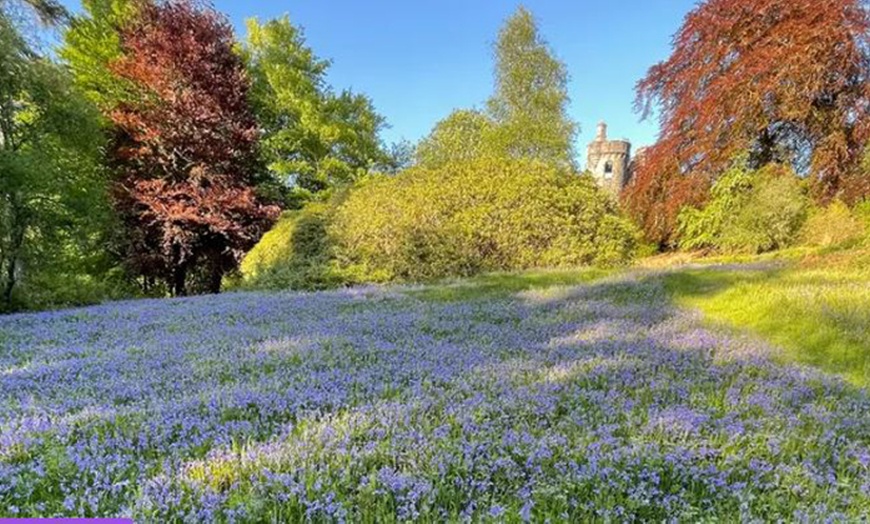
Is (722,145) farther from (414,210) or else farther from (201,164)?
(201,164)

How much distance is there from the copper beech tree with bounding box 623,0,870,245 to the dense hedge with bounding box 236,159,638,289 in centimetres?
472

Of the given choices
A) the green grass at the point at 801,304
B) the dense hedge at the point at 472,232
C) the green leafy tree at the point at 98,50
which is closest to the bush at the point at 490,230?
the dense hedge at the point at 472,232

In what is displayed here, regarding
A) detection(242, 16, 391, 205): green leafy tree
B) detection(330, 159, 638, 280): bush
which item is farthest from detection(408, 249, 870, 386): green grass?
detection(242, 16, 391, 205): green leafy tree

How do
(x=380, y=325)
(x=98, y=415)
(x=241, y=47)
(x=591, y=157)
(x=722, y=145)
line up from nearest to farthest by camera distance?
(x=98, y=415) → (x=380, y=325) → (x=722, y=145) → (x=241, y=47) → (x=591, y=157)

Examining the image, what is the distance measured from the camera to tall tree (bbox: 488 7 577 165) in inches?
909

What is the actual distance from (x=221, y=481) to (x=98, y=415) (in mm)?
1113

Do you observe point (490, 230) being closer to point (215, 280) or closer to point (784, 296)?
point (784, 296)

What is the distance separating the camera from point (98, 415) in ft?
8.67

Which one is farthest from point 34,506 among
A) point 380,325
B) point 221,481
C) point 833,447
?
point 380,325

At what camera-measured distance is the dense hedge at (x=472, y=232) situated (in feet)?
38.7

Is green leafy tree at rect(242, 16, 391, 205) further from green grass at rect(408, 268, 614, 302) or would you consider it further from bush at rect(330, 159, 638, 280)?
green grass at rect(408, 268, 614, 302)

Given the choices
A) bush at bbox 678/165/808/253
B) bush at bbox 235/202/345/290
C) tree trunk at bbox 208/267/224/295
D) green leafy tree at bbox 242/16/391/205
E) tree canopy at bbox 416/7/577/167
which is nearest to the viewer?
bush at bbox 235/202/345/290

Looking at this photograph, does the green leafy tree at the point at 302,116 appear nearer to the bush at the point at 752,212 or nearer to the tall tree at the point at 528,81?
the tall tree at the point at 528,81

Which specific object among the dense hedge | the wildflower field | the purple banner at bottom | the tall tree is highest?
the tall tree
